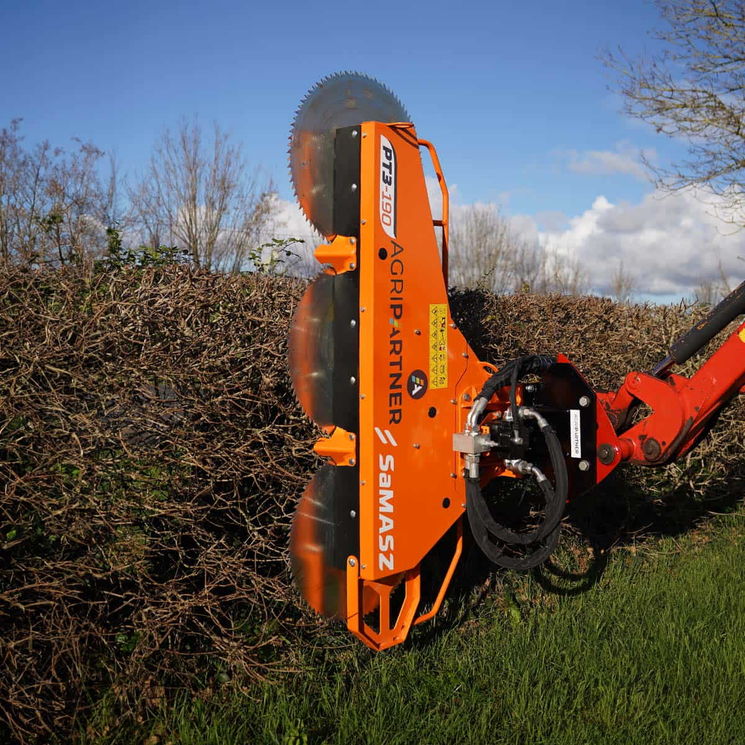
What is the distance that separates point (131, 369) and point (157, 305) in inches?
12.7

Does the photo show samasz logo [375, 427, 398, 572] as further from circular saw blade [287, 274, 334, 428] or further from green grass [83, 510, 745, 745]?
green grass [83, 510, 745, 745]

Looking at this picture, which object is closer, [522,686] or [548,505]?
[548,505]

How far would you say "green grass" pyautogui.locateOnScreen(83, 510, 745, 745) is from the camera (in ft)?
10.9

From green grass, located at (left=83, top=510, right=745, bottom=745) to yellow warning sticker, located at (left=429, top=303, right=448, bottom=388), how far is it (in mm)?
1461

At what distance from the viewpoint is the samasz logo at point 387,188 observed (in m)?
3.22

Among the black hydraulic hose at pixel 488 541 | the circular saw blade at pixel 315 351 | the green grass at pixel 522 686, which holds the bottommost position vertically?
the green grass at pixel 522 686

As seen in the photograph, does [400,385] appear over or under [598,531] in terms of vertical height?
over

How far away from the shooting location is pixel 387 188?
10.7 feet

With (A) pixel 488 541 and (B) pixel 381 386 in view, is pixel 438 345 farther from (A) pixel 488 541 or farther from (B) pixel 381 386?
(A) pixel 488 541

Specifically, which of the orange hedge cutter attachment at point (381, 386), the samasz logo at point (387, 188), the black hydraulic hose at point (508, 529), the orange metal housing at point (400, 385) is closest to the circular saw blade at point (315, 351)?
the orange hedge cutter attachment at point (381, 386)

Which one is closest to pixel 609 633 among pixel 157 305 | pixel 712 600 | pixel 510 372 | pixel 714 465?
pixel 712 600

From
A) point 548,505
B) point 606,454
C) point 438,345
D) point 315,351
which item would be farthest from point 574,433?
point 315,351

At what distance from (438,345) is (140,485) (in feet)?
4.67

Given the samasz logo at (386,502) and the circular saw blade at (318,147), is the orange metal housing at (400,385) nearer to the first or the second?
the samasz logo at (386,502)
